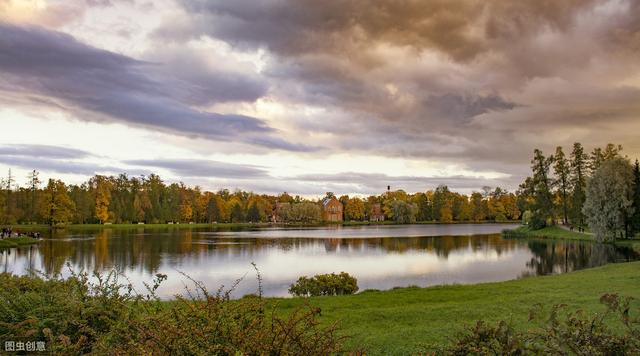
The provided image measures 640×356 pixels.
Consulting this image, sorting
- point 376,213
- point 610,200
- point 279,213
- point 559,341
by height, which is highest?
point 610,200

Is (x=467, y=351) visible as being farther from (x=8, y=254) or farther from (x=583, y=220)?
(x=583, y=220)

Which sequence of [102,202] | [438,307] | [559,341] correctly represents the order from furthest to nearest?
[102,202] < [438,307] < [559,341]

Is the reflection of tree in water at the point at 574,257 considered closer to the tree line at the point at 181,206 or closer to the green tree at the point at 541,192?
the green tree at the point at 541,192

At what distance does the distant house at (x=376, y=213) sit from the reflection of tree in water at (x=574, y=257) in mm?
104677

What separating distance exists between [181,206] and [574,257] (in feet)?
331

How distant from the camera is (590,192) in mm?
51938

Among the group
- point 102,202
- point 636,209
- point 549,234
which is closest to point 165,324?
point 636,209

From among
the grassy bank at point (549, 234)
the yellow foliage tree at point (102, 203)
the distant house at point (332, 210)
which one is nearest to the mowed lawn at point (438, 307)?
the grassy bank at point (549, 234)

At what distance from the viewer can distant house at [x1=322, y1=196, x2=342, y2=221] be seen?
15139 centimetres

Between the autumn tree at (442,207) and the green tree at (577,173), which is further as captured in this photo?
the autumn tree at (442,207)

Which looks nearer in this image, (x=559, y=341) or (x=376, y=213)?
(x=559, y=341)

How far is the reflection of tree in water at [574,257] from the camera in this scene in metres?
31.8

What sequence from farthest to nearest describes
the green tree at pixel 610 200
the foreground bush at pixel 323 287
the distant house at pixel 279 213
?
the distant house at pixel 279 213 < the green tree at pixel 610 200 < the foreground bush at pixel 323 287

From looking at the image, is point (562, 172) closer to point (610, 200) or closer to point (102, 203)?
point (610, 200)
